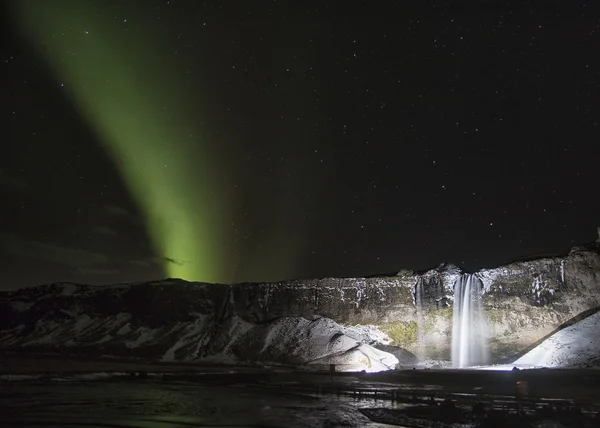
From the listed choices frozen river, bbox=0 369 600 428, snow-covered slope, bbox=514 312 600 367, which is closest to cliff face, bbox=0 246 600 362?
snow-covered slope, bbox=514 312 600 367

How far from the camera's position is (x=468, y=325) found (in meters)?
86.9

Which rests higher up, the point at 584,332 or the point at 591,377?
the point at 584,332

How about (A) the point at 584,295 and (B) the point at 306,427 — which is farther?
(A) the point at 584,295

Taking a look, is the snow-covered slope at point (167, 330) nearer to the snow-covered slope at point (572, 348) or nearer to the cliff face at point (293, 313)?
the cliff face at point (293, 313)

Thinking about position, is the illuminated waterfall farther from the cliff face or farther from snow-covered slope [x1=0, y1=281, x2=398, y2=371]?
snow-covered slope [x1=0, y1=281, x2=398, y2=371]

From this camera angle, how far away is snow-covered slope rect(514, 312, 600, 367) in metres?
63.5

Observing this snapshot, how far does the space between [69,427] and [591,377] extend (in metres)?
46.5

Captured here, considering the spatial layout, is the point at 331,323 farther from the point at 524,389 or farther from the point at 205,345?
the point at 524,389

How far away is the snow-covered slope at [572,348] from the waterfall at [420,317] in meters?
20.9

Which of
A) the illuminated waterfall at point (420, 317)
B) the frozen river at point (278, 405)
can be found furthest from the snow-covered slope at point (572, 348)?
the illuminated waterfall at point (420, 317)

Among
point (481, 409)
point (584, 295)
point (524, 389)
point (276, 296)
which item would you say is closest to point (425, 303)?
point (584, 295)

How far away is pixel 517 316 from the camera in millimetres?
84625

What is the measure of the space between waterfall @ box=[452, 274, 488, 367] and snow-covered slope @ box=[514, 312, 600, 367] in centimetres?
1130

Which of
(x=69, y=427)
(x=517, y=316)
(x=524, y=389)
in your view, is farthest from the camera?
(x=517, y=316)
